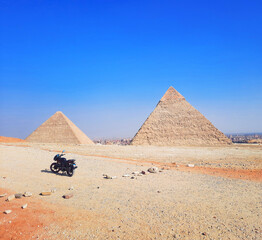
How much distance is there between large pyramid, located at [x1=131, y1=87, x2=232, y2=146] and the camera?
40.5m

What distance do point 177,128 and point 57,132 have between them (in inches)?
1035

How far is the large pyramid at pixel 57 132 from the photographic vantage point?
40344mm

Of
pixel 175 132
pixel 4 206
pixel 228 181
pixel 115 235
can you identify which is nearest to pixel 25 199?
pixel 4 206

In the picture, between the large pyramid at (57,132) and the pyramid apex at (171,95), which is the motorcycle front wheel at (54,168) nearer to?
the large pyramid at (57,132)

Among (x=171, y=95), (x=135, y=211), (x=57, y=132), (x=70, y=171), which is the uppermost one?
(x=171, y=95)

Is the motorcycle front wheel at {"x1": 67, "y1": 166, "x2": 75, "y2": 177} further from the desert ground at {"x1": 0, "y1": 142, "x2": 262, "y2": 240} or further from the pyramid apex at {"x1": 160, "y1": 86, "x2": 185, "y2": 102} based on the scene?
the pyramid apex at {"x1": 160, "y1": 86, "x2": 185, "y2": 102}

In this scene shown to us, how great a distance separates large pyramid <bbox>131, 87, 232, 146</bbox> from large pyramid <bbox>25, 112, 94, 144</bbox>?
1242 cm

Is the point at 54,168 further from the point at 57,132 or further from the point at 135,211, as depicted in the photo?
the point at 57,132

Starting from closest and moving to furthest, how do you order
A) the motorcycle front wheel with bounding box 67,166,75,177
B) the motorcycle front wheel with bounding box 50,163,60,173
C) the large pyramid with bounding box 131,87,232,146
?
the motorcycle front wheel with bounding box 67,166,75,177
the motorcycle front wheel with bounding box 50,163,60,173
the large pyramid with bounding box 131,87,232,146

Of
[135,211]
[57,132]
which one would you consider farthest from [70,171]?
[57,132]

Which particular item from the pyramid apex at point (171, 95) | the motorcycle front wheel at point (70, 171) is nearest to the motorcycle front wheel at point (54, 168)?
the motorcycle front wheel at point (70, 171)

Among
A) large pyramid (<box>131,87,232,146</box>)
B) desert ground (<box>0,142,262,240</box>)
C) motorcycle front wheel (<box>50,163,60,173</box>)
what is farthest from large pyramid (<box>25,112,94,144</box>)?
desert ground (<box>0,142,262,240</box>)

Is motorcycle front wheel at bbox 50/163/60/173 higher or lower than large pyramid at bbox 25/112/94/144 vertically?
lower

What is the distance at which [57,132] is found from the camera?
42.2m
